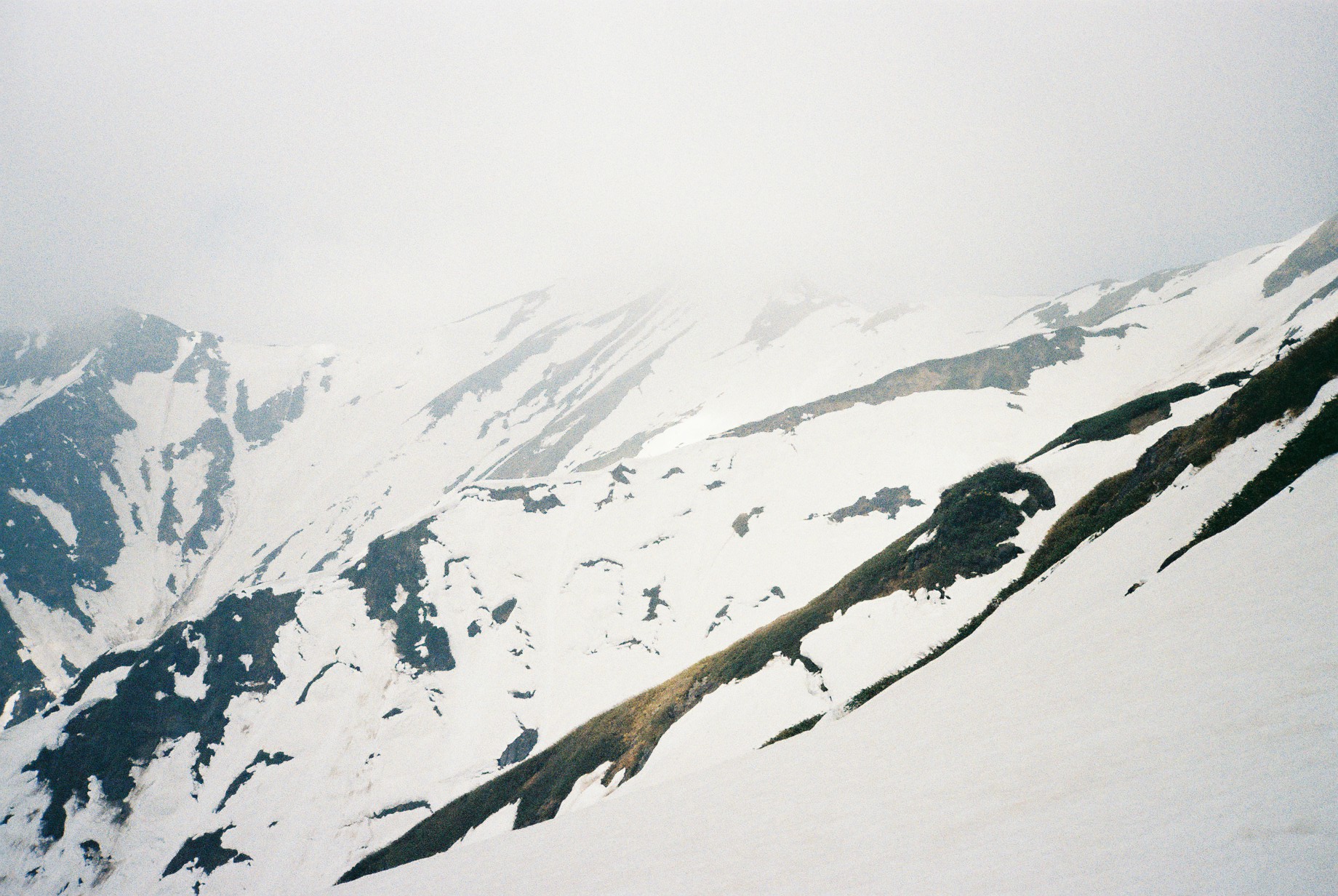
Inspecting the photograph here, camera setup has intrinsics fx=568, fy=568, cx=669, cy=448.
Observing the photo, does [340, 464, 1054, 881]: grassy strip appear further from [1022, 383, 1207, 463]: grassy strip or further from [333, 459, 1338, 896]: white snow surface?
[333, 459, 1338, 896]: white snow surface

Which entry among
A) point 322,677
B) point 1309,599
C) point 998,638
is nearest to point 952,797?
point 1309,599

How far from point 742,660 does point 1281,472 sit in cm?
3059

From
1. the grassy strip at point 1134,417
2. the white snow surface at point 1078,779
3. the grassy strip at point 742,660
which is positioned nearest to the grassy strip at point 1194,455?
the grassy strip at point 742,660

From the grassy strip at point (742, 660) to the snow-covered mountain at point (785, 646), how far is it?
0.35 meters

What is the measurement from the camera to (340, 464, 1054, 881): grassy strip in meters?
29.1

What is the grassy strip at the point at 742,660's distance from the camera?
29.1 meters

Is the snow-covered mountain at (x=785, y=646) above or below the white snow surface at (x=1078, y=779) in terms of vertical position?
below

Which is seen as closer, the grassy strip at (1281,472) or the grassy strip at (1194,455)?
the grassy strip at (1281,472)

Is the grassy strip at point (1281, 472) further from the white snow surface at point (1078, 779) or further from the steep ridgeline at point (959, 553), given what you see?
the white snow surface at point (1078, 779)

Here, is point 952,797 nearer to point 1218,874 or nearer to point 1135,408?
point 1218,874

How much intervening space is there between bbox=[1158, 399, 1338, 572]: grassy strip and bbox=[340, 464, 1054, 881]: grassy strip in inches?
561

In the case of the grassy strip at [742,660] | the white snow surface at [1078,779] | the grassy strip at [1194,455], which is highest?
the white snow surface at [1078,779]

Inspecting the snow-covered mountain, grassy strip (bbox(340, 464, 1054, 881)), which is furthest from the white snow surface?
grassy strip (bbox(340, 464, 1054, 881))

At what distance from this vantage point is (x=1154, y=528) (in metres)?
14.5
